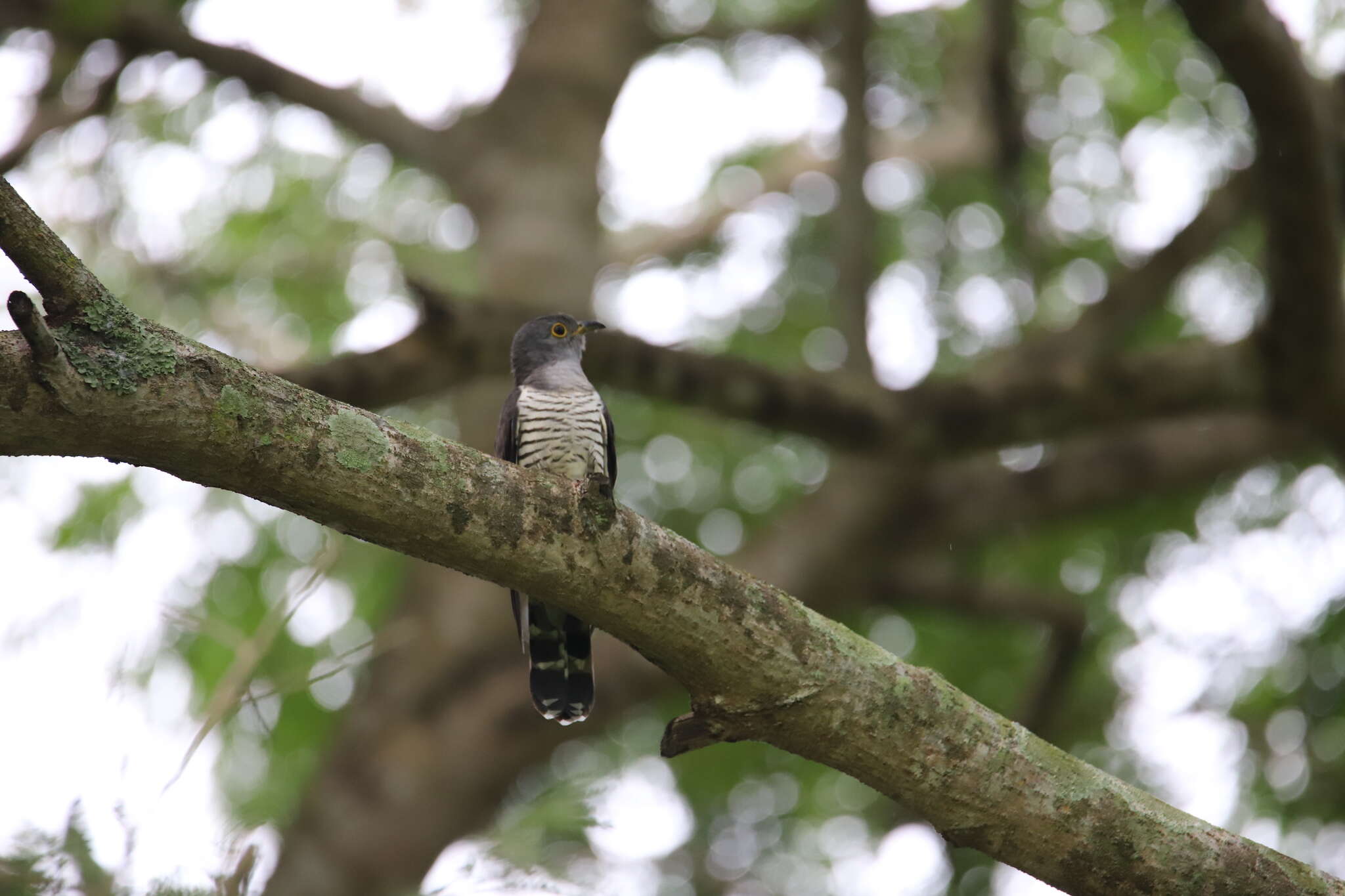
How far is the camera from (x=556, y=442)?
422cm

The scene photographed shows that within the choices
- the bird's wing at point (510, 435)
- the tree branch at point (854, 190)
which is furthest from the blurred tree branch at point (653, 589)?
the tree branch at point (854, 190)

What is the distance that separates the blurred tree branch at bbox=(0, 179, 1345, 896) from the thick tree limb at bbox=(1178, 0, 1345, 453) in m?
3.07

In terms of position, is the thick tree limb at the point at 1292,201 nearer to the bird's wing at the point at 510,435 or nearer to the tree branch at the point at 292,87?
the bird's wing at the point at 510,435

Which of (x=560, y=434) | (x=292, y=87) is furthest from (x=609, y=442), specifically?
(x=292, y=87)

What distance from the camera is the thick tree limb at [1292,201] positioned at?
4.59 m

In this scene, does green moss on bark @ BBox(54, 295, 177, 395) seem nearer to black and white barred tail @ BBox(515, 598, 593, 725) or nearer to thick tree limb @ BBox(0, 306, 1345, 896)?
thick tree limb @ BBox(0, 306, 1345, 896)

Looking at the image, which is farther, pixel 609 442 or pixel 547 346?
pixel 547 346

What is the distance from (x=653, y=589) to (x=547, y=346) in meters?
2.41

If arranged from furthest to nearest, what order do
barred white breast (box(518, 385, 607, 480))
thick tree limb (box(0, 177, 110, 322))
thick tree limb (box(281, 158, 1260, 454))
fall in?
thick tree limb (box(281, 158, 1260, 454)) < barred white breast (box(518, 385, 607, 480)) < thick tree limb (box(0, 177, 110, 322))

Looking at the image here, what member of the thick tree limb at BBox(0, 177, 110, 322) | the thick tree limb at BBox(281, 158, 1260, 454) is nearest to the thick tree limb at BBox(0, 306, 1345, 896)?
the thick tree limb at BBox(0, 177, 110, 322)

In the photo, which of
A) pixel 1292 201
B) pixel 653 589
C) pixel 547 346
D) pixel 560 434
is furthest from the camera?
pixel 1292 201

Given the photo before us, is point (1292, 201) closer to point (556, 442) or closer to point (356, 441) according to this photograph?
point (556, 442)

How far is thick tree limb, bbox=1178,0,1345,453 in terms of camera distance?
459 cm

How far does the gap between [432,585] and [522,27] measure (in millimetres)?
5081
